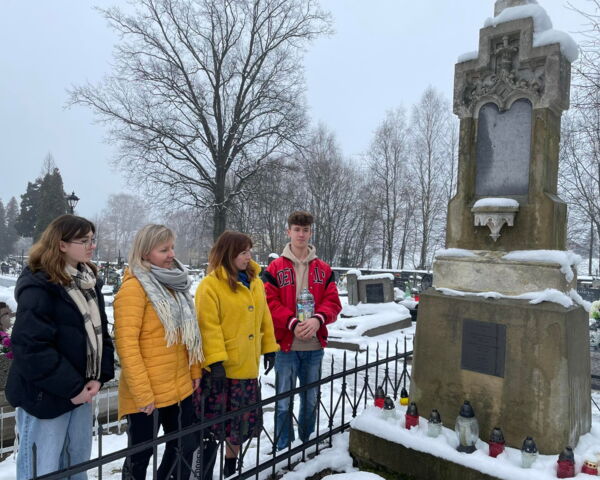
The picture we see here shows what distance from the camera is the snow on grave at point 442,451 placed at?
8.64ft

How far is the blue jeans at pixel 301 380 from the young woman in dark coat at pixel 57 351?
1.38 meters

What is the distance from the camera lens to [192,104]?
18656 mm

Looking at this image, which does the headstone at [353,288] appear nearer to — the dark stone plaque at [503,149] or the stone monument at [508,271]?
the stone monument at [508,271]

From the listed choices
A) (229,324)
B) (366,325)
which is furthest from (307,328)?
(366,325)

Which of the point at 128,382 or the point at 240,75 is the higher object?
the point at 240,75

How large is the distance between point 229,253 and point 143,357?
88 centimetres

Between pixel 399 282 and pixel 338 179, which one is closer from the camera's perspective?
pixel 399 282

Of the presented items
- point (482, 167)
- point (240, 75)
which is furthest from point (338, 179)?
point (482, 167)

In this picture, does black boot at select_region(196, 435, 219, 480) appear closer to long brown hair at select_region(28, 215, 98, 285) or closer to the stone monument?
long brown hair at select_region(28, 215, 98, 285)

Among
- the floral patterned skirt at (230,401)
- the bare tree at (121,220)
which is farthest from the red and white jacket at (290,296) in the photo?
the bare tree at (121,220)

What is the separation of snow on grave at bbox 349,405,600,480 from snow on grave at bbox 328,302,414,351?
4480 millimetres

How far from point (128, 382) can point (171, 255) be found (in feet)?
2.57

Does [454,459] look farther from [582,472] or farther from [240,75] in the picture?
[240,75]

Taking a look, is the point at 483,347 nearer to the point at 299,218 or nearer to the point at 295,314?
the point at 295,314
